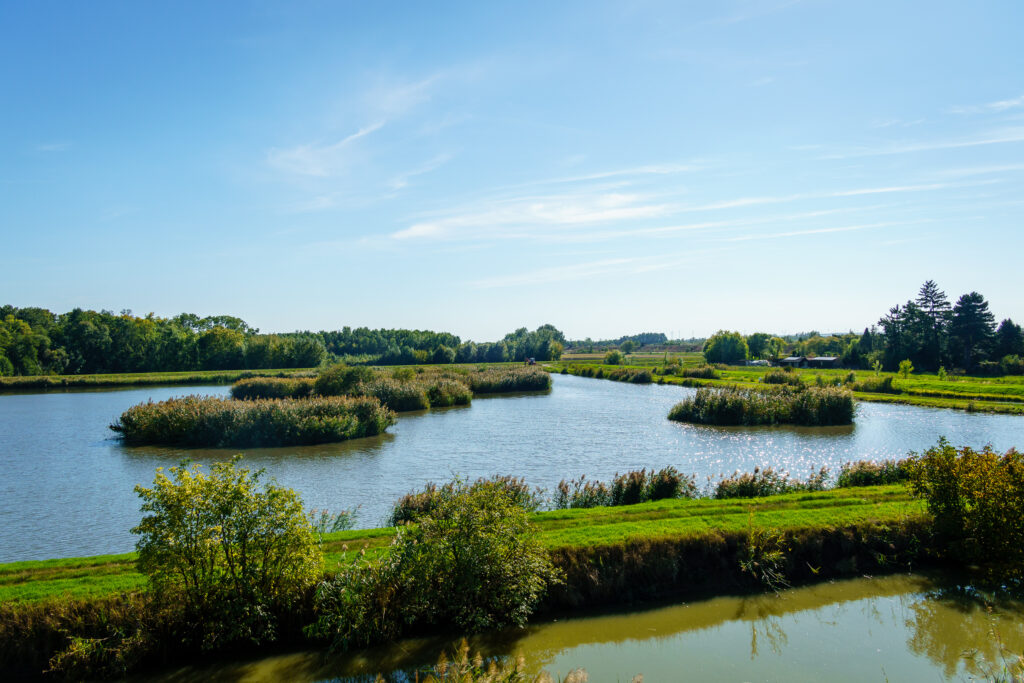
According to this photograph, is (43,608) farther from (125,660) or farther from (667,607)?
(667,607)

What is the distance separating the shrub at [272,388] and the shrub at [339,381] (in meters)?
0.75

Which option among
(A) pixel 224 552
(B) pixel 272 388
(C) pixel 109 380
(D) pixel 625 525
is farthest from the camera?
(C) pixel 109 380

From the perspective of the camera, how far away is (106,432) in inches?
1152

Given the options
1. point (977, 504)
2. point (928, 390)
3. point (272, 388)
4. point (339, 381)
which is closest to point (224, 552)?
point (977, 504)

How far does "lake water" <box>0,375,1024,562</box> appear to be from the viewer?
15.9m

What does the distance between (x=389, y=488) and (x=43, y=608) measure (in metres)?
10.3

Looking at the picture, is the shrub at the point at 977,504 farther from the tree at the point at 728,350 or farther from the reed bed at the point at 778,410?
the tree at the point at 728,350

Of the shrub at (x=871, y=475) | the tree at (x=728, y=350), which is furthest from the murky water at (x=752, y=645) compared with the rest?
the tree at (x=728, y=350)

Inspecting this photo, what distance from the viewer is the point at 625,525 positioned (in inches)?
475

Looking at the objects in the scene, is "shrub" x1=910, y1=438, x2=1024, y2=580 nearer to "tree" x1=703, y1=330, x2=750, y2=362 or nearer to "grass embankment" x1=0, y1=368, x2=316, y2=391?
"grass embankment" x1=0, y1=368, x2=316, y2=391

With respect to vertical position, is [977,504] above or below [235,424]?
above

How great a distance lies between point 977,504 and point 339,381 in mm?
34243

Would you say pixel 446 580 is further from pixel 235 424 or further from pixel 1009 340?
pixel 1009 340

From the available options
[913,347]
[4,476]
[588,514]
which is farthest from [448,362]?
[588,514]
